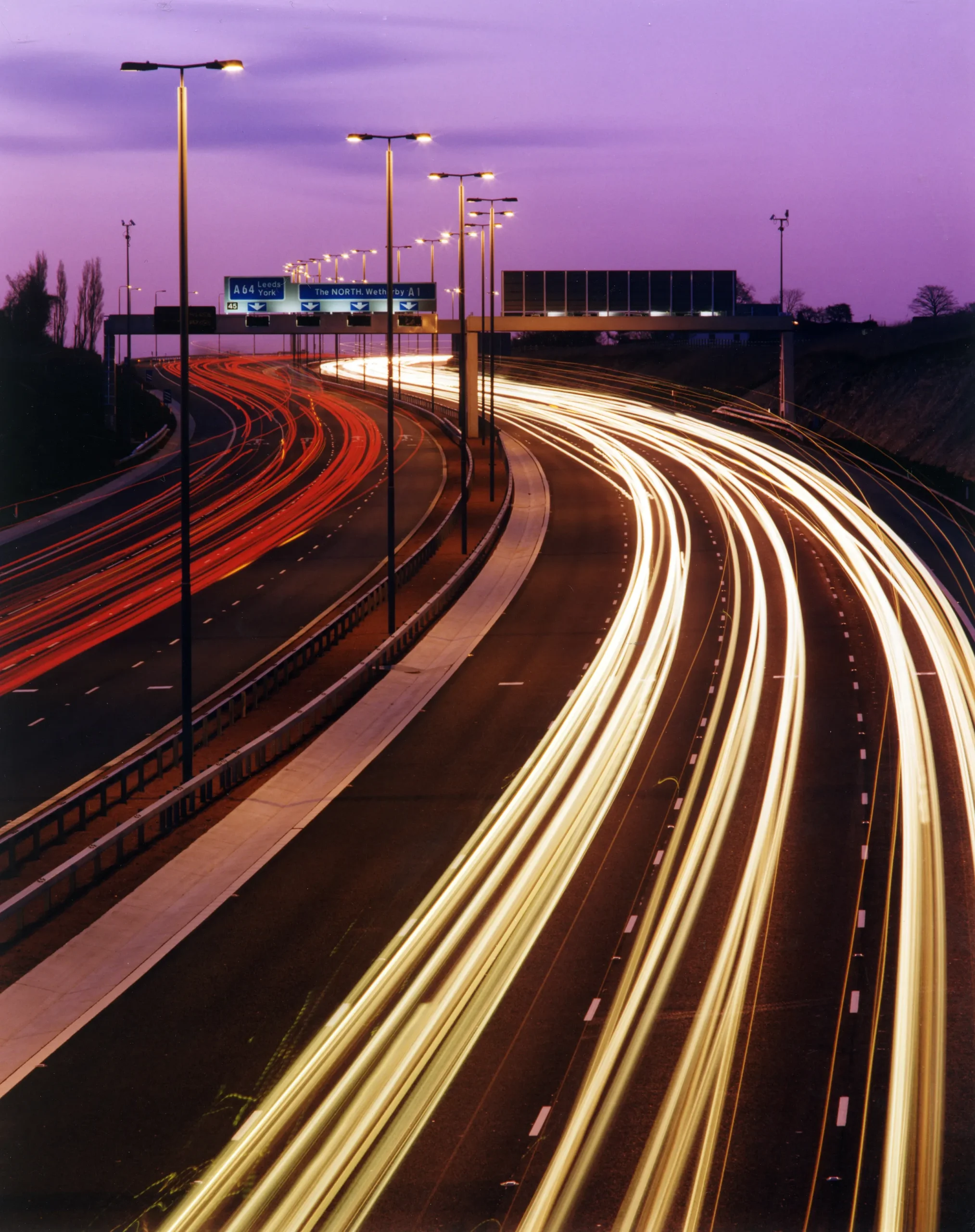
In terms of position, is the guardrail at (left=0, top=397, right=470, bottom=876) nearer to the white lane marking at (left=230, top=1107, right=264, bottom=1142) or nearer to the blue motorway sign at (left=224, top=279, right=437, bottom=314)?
the white lane marking at (left=230, top=1107, right=264, bottom=1142)

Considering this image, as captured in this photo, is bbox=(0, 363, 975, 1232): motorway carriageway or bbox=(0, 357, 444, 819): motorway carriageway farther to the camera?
bbox=(0, 357, 444, 819): motorway carriageway

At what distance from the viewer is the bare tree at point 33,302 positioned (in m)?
132

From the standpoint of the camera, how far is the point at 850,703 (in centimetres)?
3095

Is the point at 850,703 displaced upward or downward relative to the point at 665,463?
downward

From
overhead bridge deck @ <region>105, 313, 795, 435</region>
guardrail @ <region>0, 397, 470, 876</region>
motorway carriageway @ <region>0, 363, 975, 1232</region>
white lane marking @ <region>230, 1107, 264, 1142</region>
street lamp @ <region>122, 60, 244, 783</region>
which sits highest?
overhead bridge deck @ <region>105, 313, 795, 435</region>

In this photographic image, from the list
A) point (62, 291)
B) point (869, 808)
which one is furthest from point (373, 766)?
point (62, 291)

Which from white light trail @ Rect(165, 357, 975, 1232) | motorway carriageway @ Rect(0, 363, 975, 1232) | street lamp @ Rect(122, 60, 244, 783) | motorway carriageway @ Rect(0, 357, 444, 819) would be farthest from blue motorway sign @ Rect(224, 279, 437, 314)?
street lamp @ Rect(122, 60, 244, 783)

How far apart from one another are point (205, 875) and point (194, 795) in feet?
9.79

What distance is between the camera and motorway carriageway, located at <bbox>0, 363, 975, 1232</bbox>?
42.6 feet

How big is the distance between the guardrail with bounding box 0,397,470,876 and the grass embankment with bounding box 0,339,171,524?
2885cm

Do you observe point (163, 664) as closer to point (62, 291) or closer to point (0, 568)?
point (0, 568)

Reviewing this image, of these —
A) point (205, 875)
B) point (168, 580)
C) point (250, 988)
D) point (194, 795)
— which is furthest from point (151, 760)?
point (168, 580)

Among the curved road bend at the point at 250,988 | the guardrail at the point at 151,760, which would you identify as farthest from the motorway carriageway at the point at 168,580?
the curved road bend at the point at 250,988

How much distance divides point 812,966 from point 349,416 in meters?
91.1
